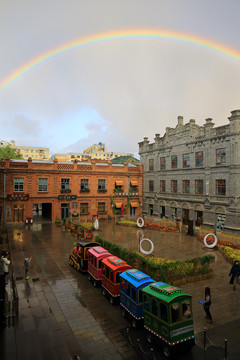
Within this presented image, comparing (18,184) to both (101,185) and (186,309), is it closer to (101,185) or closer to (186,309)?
(101,185)

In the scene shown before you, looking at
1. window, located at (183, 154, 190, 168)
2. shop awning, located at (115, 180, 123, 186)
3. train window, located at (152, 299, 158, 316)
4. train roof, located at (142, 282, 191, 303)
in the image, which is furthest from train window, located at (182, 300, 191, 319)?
shop awning, located at (115, 180, 123, 186)

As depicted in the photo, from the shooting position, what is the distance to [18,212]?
120 feet

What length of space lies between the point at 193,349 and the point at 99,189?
3515cm

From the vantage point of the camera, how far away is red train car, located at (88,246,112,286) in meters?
14.2

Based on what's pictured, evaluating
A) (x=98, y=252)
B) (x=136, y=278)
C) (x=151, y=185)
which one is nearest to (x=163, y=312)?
(x=136, y=278)

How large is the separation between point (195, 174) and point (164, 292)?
92.1 ft

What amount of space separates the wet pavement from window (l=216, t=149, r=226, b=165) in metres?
15.3

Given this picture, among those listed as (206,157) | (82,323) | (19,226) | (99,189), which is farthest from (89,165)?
(82,323)

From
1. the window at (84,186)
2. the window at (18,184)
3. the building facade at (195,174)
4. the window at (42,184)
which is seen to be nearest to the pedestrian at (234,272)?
the building facade at (195,174)

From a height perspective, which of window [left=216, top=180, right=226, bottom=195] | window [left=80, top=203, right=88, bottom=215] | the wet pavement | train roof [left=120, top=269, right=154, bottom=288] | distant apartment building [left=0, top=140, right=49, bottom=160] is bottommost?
the wet pavement

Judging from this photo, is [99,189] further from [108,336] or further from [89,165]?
[108,336]

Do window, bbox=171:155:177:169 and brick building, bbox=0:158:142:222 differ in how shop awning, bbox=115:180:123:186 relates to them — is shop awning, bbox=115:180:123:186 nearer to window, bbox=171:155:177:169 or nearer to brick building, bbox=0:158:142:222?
brick building, bbox=0:158:142:222

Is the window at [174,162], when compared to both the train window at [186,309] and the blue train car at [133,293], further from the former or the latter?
the train window at [186,309]

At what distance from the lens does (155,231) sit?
31.6 metres
